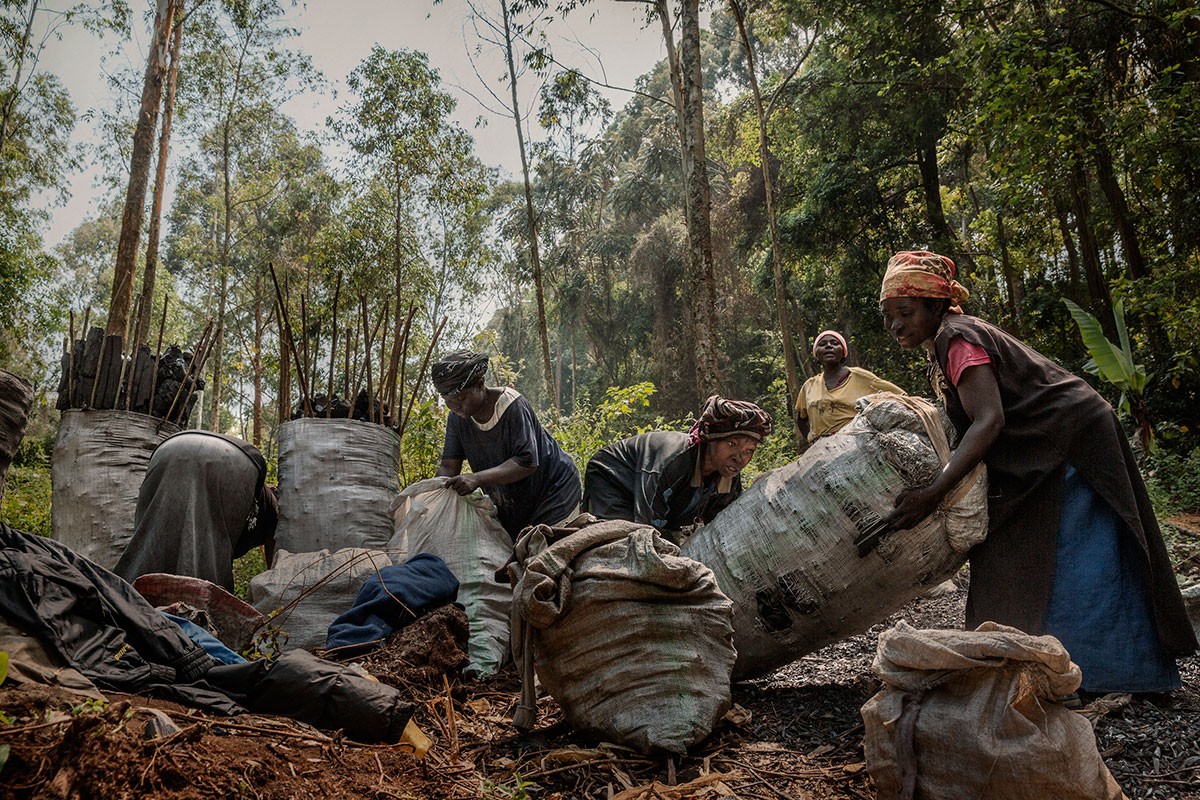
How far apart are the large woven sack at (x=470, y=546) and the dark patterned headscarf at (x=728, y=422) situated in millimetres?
973

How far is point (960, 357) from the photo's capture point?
7.38 ft

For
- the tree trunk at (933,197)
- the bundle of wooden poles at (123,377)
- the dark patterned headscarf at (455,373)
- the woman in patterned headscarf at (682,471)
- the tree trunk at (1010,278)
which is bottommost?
the woman in patterned headscarf at (682,471)

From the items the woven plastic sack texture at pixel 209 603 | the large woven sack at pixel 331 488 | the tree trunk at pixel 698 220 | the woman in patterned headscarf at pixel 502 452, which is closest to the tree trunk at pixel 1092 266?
the tree trunk at pixel 698 220

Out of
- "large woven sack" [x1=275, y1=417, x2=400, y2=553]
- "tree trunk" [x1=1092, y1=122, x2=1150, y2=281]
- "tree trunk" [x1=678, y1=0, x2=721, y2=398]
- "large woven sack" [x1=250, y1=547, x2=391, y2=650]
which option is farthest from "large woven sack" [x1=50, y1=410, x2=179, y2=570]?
"tree trunk" [x1=1092, y1=122, x2=1150, y2=281]

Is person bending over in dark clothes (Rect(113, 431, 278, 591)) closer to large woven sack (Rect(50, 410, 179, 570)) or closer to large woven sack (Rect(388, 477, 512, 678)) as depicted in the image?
large woven sack (Rect(50, 410, 179, 570))

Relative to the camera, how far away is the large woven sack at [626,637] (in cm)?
195

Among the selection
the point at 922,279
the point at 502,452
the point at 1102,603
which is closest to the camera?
the point at 1102,603

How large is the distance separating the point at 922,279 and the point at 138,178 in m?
7.96

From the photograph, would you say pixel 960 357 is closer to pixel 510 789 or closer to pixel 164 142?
pixel 510 789

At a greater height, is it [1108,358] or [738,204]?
[738,204]

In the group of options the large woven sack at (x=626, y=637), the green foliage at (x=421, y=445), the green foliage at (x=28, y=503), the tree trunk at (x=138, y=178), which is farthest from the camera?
the tree trunk at (x=138, y=178)

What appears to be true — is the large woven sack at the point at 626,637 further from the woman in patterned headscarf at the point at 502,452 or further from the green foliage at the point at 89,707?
the woman in patterned headscarf at the point at 502,452

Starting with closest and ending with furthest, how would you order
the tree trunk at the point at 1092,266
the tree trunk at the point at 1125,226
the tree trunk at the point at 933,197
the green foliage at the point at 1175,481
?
1. the green foliage at the point at 1175,481
2. the tree trunk at the point at 1125,226
3. the tree trunk at the point at 1092,266
4. the tree trunk at the point at 933,197

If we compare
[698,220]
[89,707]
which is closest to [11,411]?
[89,707]
